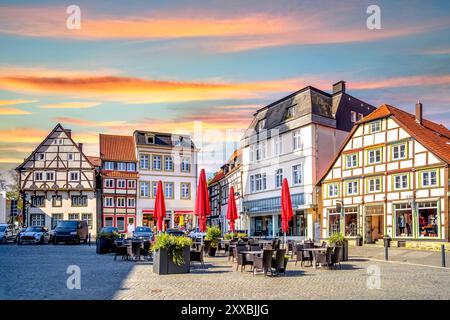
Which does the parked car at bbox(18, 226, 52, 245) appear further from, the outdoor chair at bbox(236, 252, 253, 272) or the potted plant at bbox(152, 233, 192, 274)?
the outdoor chair at bbox(236, 252, 253, 272)

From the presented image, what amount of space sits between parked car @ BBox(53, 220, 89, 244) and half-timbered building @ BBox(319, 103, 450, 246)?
18.4 meters

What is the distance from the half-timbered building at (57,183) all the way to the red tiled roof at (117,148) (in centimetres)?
276

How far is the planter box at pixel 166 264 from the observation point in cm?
1566

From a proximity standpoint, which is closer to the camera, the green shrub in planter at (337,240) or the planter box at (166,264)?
the planter box at (166,264)

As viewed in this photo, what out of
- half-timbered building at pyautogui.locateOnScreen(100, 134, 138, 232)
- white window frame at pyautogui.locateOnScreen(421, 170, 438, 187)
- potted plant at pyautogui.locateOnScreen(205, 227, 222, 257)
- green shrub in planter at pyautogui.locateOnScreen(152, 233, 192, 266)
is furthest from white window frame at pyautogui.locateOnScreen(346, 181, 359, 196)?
half-timbered building at pyautogui.locateOnScreen(100, 134, 138, 232)

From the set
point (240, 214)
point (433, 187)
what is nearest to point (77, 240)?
point (240, 214)

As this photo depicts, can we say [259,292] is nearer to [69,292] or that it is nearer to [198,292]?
[198,292]

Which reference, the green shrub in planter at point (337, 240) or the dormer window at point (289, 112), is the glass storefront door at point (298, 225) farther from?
the green shrub in planter at point (337, 240)

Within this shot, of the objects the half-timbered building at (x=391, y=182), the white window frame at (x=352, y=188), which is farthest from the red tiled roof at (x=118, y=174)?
the white window frame at (x=352, y=188)

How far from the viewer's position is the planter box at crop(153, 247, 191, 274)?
51.4 feet

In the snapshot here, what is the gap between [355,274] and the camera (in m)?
16.2

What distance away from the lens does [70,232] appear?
35781 mm

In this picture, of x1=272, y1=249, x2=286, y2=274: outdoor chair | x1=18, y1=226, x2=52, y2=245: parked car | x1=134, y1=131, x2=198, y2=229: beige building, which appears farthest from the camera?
x1=134, y1=131, x2=198, y2=229: beige building

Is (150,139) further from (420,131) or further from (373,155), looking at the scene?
(420,131)
